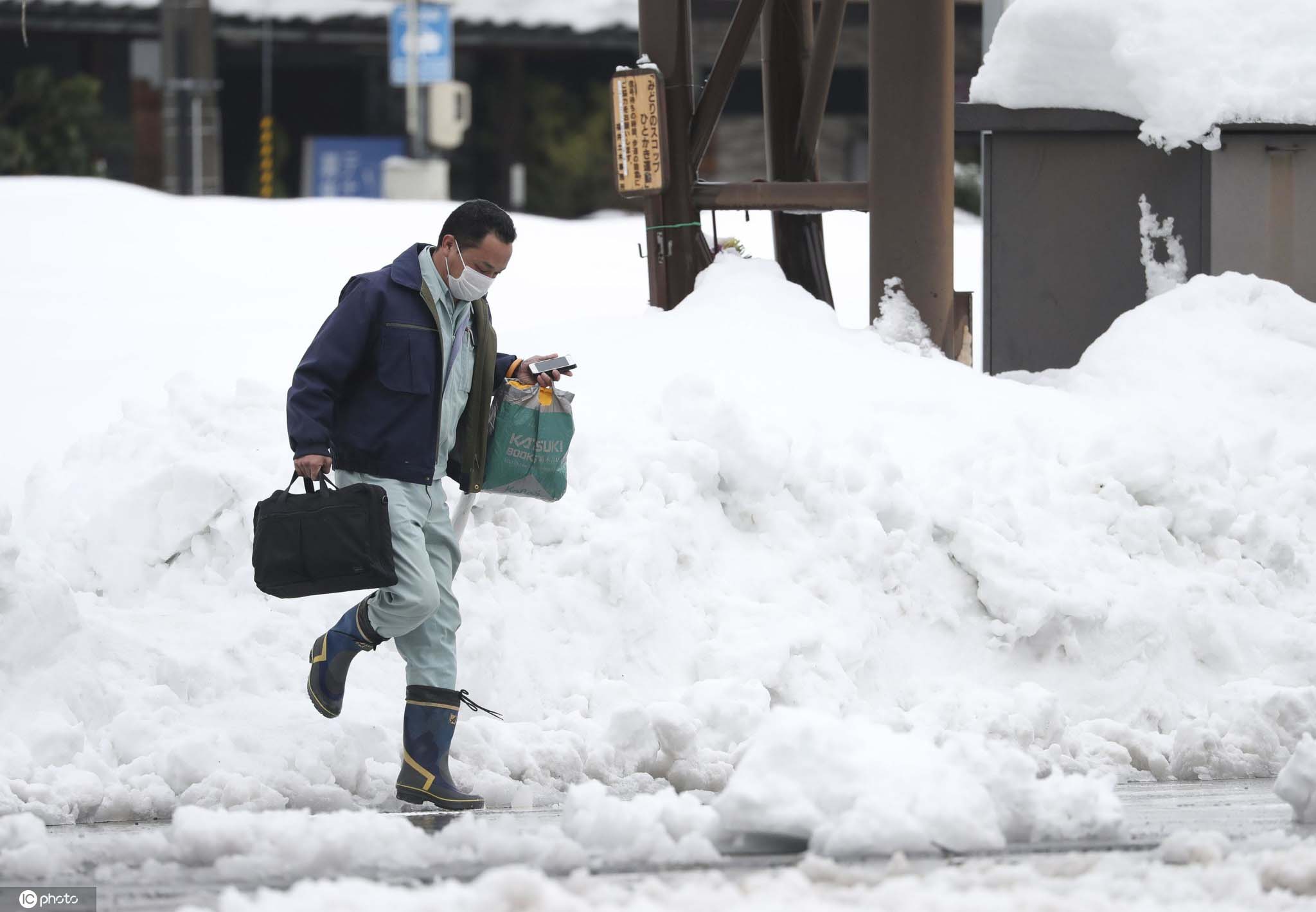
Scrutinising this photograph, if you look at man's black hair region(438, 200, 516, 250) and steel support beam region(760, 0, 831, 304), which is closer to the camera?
man's black hair region(438, 200, 516, 250)

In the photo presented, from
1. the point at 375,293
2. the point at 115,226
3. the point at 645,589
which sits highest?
the point at 115,226

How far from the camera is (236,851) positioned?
13.7 ft

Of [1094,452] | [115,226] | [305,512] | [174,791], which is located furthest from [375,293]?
[115,226]

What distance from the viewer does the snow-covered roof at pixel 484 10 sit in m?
21.2

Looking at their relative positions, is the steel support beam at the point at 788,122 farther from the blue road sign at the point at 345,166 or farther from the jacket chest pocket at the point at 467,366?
the blue road sign at the point at 345,166

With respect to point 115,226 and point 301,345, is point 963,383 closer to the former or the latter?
point 301,345

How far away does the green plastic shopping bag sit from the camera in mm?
5004

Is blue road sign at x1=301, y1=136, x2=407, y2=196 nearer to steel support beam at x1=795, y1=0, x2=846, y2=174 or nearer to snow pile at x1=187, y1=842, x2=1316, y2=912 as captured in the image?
steel support beam at x1=795, y1=0, x2=846, y2=174

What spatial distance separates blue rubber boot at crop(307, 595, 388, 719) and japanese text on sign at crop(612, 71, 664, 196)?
11.9 feet

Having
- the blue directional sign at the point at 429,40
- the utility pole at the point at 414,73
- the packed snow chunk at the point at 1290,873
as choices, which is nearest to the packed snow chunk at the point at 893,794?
the packed snow chunk at the point at 1290,873

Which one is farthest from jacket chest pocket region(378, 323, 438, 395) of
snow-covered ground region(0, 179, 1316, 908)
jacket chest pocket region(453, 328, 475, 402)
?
snow-covered ground region(0, 179, 1316, 908)

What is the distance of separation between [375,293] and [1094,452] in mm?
→ 3040

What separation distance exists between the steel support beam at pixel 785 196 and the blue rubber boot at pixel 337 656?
142 inches

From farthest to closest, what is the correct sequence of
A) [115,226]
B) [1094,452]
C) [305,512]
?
[115,226] < [1094,452] < [305,512]
